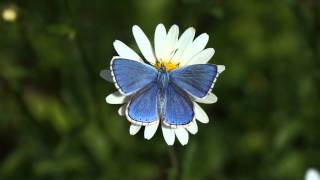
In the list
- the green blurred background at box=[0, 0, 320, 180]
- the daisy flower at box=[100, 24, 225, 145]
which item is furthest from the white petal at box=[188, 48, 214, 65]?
the green blurred background at box=[0, 0, 320, 180]

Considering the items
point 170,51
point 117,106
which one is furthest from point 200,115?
point 117,106

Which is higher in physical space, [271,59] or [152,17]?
[152,17]

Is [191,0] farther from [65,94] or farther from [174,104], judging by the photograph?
[174,104]

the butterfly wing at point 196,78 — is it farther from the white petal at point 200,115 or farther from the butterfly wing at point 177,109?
the white petal at point 200,115

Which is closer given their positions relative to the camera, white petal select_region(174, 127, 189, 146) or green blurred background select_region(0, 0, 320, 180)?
white petal select_region(174, 127, 189, 146)

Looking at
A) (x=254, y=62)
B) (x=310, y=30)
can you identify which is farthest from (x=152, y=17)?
(x=310, y=30)

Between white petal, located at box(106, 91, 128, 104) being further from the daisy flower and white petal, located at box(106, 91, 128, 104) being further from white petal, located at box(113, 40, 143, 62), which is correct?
white petal, located at box(113, 40, 143, 62)

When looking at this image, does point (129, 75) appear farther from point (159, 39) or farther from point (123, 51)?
point (159, 39)
